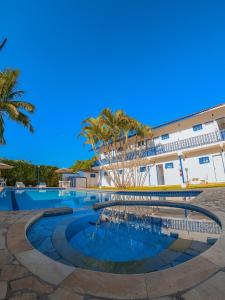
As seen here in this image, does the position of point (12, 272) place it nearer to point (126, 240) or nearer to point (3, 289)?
point (3, 289)

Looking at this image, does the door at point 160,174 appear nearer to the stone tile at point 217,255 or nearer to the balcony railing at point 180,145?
the balcony railing at point 180,145

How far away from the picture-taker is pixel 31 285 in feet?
6.59

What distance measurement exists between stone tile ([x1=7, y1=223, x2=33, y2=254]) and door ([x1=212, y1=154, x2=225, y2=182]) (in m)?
17.5

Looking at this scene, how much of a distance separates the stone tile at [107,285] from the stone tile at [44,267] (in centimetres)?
12

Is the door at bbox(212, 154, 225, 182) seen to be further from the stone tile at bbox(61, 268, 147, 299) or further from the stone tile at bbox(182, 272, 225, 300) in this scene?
the stone tile at bbox(61, 268, 147, 299)

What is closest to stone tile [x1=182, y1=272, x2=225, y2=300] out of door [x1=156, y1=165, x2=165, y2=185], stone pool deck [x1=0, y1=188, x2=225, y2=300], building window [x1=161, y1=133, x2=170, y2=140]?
stone pool deck [x1=0, y1=188, x2=225, y2=300]

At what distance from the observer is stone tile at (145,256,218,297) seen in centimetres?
189

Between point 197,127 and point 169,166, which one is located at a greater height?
point 197,127

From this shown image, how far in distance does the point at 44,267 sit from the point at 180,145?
60.8 ft

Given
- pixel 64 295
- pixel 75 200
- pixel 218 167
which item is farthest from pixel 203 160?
pixel 64 295

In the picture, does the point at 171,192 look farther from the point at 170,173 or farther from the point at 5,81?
the point at 5,81

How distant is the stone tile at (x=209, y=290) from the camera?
171cm

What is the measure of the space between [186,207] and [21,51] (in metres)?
22.8

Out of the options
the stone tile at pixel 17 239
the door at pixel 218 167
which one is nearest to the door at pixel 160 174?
the door at pixel 218 167
